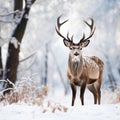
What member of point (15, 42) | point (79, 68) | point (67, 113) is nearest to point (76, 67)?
point (79, 68)

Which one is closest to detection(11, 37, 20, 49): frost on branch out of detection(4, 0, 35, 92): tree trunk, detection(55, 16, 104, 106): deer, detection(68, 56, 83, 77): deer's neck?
detection(4, 0, 35, 92): tree trunk

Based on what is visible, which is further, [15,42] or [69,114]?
[15,42]

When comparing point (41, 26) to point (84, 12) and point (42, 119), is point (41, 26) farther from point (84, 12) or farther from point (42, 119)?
point (42, 119)

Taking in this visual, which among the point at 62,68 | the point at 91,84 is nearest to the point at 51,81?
the point at 62,68

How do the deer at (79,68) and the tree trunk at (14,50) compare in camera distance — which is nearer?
the deer at (79,68)

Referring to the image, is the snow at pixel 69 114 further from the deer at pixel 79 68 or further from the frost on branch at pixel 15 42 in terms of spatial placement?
the frost on branch at pixel 15 42

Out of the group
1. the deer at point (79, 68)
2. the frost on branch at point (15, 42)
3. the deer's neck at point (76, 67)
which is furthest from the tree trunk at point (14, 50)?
the deer's neck at point (76, 67)

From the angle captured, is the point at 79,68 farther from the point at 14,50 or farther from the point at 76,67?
the point at 14,50

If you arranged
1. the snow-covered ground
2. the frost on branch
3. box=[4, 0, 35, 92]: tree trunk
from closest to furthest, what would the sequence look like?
the snow-covered ground → the frost on branch → box=[4, 0, 35, 92]: tree trunk

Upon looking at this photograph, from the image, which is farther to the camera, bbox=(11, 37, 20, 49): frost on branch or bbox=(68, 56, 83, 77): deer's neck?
bbox=(11, 37, 20, 49): frost on branch

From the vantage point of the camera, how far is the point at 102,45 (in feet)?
124

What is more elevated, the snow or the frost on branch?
the frost on branch

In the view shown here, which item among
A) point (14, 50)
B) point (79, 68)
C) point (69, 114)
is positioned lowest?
point (69, 114)

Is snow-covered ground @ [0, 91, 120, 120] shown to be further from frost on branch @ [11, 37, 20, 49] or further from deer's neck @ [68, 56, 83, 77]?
frost on branch @ [11, 37, 20, 49]
